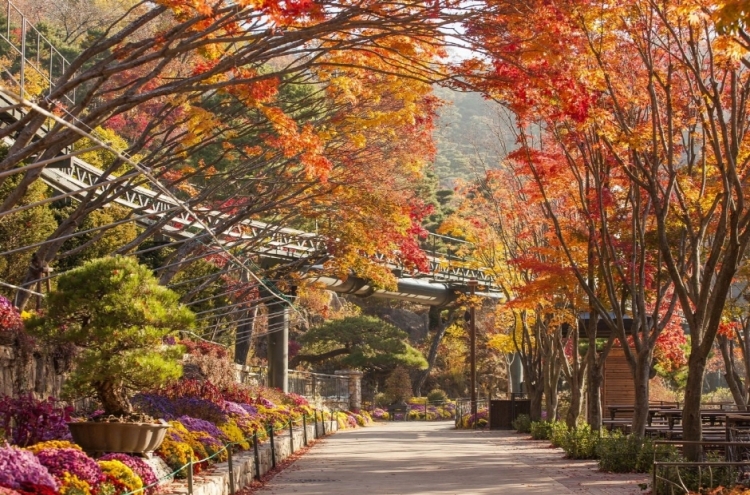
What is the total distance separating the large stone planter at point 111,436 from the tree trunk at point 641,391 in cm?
928

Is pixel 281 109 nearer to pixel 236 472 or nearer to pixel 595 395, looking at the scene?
pixel 236 472

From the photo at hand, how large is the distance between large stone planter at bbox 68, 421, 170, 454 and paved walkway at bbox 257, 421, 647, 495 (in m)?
3.02

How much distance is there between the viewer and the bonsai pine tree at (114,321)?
13031 mm

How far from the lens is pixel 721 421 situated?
24.4m

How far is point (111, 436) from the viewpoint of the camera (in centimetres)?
1317

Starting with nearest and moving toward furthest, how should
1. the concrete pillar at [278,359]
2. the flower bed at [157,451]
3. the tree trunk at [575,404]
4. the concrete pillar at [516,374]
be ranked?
the flower bed at [157,451] < the tree trunk at [575,404] < the concrete pillar at [278,359] < the concrete pillar at [516,374]

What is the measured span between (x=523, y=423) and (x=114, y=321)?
85.6 feet

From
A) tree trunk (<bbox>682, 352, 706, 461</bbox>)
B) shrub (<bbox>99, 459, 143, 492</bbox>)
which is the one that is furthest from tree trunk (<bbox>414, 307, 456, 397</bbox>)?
shrub (<bbox>99, 459, 143, 492</bbox>)

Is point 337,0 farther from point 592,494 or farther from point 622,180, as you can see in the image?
point 622,180

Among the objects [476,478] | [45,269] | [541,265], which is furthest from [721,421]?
[45,269]

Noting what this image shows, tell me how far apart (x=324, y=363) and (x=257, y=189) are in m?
35.8

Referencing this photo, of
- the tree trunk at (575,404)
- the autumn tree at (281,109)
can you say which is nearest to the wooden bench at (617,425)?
the tree trunk at (575,404)

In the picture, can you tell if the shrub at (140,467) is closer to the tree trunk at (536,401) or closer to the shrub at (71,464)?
the shrub at (71,464)

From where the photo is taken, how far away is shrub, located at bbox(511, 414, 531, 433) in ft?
120
